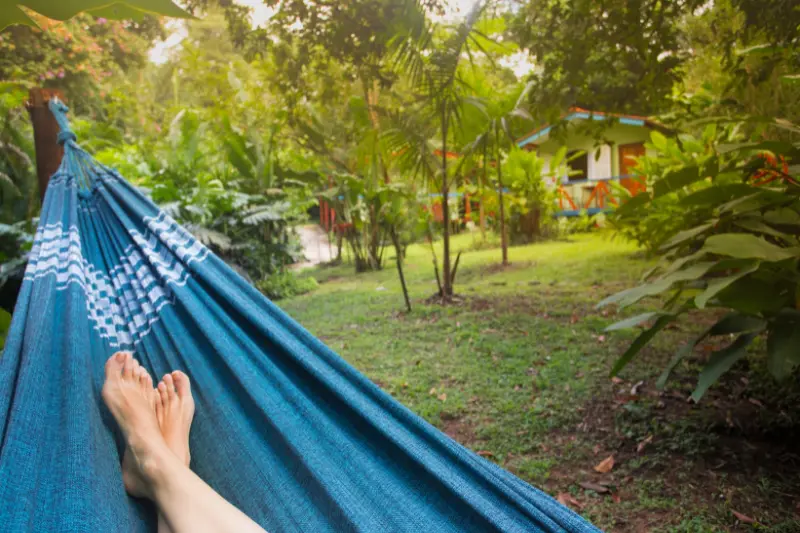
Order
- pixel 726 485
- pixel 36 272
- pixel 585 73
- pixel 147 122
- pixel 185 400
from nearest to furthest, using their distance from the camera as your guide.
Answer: pixel 185 400, pixel 36 272, pixel 726 485, pixel 585 73, pixel 147 122

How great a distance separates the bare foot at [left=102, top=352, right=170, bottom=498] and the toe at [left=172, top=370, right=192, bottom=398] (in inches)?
1.9

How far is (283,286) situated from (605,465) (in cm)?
378

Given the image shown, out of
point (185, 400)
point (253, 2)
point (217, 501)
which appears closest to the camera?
point (217, 501)

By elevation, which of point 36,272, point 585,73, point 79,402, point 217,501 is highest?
point 585,73

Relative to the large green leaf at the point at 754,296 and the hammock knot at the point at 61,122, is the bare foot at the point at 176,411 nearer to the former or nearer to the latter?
the hammock knot at the point at 61,122

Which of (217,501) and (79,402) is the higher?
(79,402)

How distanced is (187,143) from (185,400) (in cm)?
409

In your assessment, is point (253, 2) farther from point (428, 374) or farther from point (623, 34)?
point (428, 374)

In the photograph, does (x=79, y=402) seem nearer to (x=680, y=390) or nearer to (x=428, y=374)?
(x=428, y=374)

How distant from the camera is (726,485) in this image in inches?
59.3

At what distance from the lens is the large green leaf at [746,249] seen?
1353 millimetres

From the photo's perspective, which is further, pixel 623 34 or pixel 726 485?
pixel 623 34

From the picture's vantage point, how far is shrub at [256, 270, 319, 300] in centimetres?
492

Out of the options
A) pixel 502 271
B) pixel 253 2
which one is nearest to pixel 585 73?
pixel 253 2
